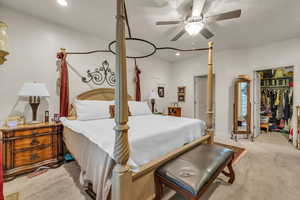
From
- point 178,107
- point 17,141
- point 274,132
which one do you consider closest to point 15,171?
point 17,141

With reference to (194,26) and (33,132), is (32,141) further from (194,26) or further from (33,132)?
(194,26)

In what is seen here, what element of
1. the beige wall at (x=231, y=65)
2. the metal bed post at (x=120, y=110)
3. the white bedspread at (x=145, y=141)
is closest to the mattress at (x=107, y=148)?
the white bedspread at (x=145, y=141)

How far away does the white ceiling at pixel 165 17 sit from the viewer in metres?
2.15

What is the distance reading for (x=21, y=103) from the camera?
2404 millimetres

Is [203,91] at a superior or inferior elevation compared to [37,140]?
superior

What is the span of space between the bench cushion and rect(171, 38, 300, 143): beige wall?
2.84 meters

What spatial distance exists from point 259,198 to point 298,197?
0.50 m

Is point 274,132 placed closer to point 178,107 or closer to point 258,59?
point 258,59

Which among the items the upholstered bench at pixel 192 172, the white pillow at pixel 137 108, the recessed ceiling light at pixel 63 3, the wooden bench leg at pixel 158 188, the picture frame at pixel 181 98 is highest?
the recessed ceiling light at pixel 63 3

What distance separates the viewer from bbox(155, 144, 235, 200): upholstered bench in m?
1.17

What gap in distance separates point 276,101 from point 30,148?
24.2 feet

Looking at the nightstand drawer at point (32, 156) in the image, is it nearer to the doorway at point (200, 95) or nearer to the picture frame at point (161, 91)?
the picture frame at point (161, 91)

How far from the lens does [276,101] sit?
5.02 metres

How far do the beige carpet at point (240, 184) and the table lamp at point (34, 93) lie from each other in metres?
1.05
